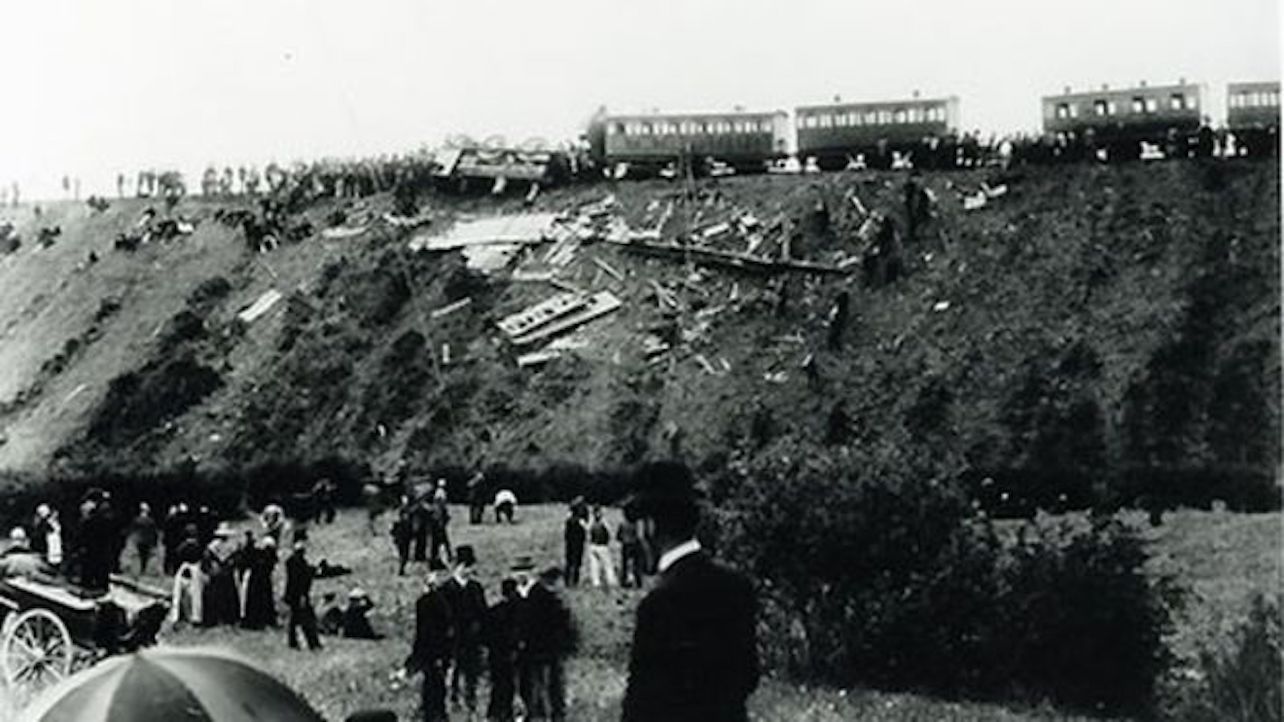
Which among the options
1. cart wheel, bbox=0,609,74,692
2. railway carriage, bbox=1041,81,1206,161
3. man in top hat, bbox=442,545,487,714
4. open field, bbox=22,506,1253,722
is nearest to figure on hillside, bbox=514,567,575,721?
open field, bbox=22,506,1253,722

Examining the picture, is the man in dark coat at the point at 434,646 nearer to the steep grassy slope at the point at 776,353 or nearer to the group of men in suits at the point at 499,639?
the group of men in suits at the point at 499,639

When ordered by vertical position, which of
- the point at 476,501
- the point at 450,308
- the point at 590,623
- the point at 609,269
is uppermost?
the point at 609,269

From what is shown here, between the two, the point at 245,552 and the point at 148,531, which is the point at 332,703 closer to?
the point at 245,552

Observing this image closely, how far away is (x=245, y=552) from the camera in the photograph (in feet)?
62.1

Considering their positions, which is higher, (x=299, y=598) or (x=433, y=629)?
(x=433, y=629)

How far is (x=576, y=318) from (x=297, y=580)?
25828mm

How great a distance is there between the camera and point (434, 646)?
13453 mm

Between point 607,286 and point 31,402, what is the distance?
15439mm

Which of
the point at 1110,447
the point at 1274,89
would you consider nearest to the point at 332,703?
the point at 1110,447

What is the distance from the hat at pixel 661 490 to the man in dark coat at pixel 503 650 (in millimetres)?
7151

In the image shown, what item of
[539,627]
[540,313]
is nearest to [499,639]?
[539,627]

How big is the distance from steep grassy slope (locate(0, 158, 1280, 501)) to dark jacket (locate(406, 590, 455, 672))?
59.4ft

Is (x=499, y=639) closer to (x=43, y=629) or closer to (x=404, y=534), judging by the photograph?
(x=43, y=629)

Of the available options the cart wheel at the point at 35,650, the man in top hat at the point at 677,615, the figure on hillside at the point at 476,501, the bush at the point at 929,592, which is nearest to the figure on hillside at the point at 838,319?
the figure on hillside at the point at 476,501
